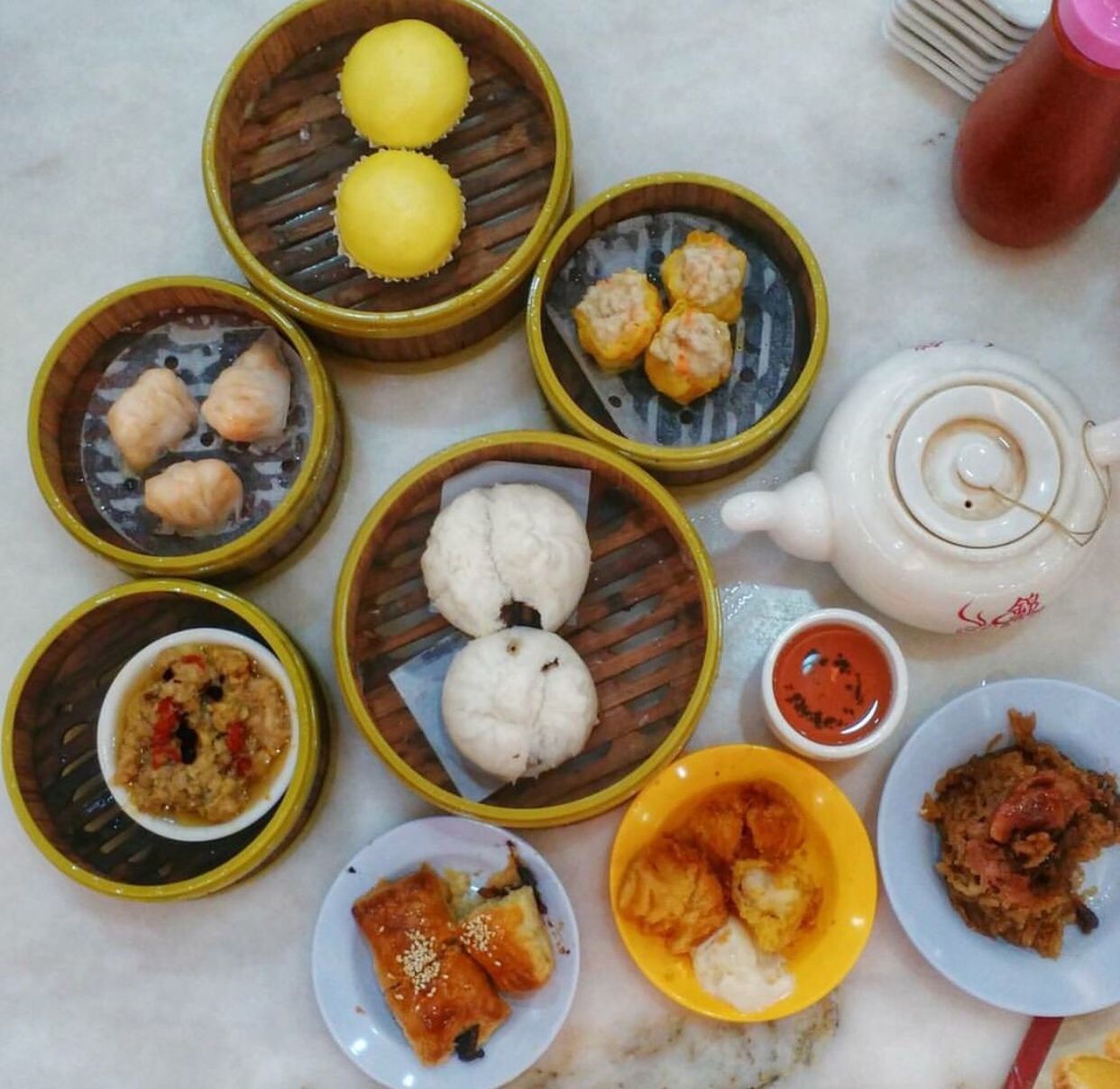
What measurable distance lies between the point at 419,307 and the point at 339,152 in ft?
0.97


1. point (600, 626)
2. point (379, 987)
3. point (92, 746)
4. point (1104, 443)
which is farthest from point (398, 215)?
point (379, 987)

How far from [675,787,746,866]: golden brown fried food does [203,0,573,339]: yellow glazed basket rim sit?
2.59ft

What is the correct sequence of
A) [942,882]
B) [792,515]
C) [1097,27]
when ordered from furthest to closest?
[942,882]
[792,515]
[1097,27]

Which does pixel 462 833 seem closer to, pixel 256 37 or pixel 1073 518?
pixel 1073 518

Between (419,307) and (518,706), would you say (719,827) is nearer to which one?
(518,706)

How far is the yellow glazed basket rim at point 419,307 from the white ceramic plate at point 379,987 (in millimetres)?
711

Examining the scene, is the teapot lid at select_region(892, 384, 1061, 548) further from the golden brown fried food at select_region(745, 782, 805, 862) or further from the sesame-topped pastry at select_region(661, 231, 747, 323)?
the golden brown fried food at select_region(745, 782, 805, 862)

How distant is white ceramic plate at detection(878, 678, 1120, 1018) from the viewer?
1626 millimetres

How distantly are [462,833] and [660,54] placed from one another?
1305 mm

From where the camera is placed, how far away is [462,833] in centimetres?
167

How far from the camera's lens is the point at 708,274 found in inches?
66.3

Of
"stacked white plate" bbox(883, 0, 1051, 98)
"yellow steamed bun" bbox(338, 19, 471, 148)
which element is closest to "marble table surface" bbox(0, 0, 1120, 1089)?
"stacked white plate" bbox(883, 0, 1051, 98)

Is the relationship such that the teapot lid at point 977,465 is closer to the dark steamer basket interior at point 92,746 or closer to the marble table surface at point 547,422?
the marble table surface at point 547,422

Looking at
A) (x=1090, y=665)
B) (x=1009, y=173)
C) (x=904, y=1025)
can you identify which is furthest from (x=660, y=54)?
(x=904, y=1025)
